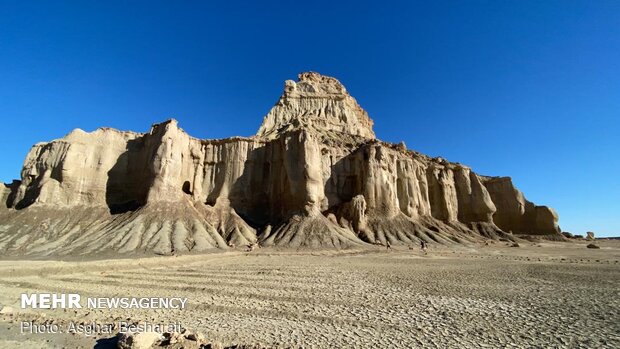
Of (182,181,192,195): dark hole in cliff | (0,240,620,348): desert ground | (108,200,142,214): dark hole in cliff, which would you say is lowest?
(0,240,620,348): desert ground

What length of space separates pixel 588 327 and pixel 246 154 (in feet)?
167

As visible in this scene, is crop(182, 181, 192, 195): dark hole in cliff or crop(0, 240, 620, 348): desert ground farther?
crop(182, 181, 192, 195): dark hole in cliff

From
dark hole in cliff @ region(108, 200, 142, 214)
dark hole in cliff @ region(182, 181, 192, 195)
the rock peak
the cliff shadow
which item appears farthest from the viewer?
the rock peak

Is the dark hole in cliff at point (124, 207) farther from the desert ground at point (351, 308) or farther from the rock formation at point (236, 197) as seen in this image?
the desert ground at point (351, 308)

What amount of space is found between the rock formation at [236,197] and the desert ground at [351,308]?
1944cm

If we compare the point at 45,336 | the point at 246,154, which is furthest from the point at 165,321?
the point at 246,154

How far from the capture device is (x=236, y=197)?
170 ft

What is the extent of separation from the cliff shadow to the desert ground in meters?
28.4

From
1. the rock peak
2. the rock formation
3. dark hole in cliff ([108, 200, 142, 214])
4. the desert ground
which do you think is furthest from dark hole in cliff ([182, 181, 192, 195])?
the desert ground

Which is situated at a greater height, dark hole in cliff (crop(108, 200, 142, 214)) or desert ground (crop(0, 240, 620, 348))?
dark hole in cliff (crop(108, 200, 142, 214))

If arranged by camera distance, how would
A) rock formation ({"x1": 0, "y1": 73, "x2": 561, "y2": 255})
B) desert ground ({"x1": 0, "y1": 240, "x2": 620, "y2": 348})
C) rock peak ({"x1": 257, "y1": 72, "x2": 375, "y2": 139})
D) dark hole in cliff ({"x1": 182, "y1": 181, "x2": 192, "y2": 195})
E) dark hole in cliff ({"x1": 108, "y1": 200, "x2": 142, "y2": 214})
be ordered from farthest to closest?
rock peak ({"x1": 257, "y1": 72, "x2": 375, "y2": 139}) < dark hole in cliff ({"x1": 182, "y1": 181, "x2": 192, "y2": 195}) < dark hole in cliff ({"x1": 108, "y1": 200, "x2": 142, "y2": 214}) < rock formation ({"x1": 0, "y1": 73, "x2": 561, "y2": 255}) < desert ground ({"x1": 0, "y1": 240, "x2": 620, "y2": 348})

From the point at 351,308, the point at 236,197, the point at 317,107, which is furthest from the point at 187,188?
the point at 317,107

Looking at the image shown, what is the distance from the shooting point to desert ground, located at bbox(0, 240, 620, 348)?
766 cm

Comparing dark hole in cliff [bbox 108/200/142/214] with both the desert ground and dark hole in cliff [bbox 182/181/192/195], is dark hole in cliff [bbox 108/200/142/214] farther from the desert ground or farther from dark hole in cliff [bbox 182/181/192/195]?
the desert ground
